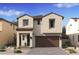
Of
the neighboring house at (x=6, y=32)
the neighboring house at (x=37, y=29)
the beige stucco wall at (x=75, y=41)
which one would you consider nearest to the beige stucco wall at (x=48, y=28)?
the neighboring house at (x=37, y=29)

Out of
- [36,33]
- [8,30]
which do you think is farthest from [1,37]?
[36,33]

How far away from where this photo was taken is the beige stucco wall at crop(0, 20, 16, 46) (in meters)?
10.1

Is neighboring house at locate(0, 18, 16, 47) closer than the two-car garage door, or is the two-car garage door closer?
neighboring house at locate(0, 18, 16, 47)

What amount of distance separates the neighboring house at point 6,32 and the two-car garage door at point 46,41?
0.64 metres

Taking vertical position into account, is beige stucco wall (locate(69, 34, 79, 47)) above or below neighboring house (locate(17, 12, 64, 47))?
Result: below

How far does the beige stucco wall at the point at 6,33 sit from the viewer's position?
33.2 ft

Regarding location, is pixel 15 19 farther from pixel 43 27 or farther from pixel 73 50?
pixel 73 50

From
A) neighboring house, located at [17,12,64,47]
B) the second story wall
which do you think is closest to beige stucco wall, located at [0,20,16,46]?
neighboring house, located at [17,12,64,47]

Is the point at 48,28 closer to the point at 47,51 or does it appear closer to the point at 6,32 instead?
the point at 47,51

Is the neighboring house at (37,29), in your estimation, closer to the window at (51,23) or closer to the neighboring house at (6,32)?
the window at (51,23)

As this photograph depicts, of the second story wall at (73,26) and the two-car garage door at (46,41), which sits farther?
the two-car garage door at (46,41)

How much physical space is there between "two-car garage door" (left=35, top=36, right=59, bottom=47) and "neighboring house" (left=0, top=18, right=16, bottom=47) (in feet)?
2.10

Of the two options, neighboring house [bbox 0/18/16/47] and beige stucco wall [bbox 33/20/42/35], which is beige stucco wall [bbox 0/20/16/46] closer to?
neighboring house [bbox 0/18/16/47]

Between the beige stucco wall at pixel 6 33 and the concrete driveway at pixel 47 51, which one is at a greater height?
the beige stucco wall at pixel 6 33
